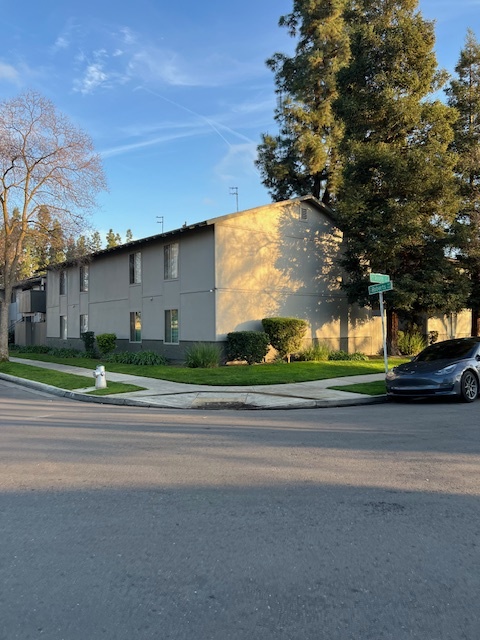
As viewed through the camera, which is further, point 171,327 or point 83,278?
point 83,278

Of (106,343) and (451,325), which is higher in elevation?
(451,325)

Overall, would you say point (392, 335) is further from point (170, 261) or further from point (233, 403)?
point (233, 403)

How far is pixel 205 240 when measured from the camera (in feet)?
64.7

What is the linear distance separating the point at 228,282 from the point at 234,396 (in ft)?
26.8

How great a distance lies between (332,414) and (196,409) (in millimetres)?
3062

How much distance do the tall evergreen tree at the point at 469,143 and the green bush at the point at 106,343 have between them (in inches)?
665

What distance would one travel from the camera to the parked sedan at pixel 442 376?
1103 cm

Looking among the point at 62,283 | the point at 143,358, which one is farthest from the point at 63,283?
the point at 143,358

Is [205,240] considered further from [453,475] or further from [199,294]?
[453,475]

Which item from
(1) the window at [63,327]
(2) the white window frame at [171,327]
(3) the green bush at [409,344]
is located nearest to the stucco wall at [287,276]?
(3) the green bush at [409,344]

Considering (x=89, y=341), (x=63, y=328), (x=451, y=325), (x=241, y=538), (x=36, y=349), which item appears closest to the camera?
(x=241, y=538)

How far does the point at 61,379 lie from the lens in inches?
637

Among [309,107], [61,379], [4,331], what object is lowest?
[61,379]

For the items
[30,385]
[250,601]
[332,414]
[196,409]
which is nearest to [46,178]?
[30,385]
